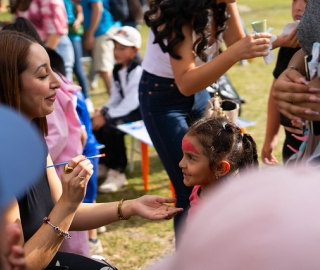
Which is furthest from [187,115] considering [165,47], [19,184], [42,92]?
[19,184]

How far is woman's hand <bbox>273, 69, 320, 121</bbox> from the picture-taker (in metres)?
1.69

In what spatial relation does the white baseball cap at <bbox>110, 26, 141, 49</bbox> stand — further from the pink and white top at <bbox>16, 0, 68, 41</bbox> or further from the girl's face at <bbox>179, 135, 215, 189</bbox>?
the girl's face at <bbox>179, 135, 215, 189</bbox>

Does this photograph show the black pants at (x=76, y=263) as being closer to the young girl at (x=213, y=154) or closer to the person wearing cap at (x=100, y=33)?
the young girl at (x=213, y=154)

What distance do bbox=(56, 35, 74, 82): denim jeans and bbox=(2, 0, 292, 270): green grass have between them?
965mm

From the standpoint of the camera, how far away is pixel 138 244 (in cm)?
384

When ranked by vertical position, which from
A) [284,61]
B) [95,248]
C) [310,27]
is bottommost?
[95,248]

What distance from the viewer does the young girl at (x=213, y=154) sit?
2.31 metres

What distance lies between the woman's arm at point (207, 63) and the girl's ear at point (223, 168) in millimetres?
448

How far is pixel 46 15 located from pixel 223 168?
3.34 m

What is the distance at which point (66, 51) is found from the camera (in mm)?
5891

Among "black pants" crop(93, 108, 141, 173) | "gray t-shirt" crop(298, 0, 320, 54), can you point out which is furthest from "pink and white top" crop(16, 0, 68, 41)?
"gray t-shirt" crop(298, 0, 320, 54)

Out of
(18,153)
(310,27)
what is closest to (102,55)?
(310,27)

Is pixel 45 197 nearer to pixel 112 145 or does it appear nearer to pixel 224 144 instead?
pixel 224 144

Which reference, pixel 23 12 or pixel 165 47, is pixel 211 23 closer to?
pixel 165 47
